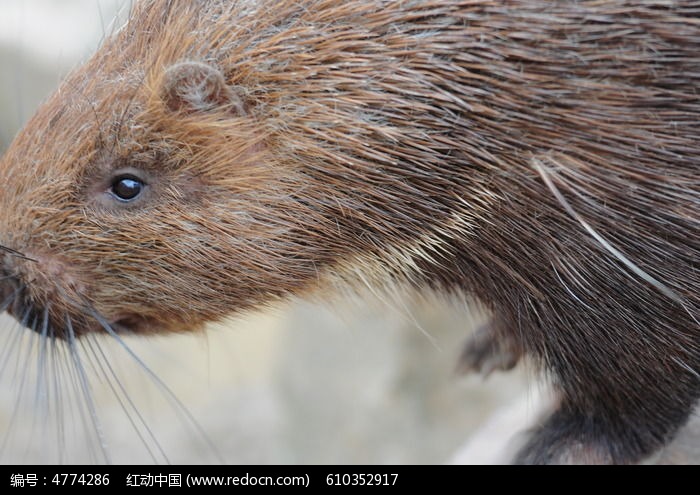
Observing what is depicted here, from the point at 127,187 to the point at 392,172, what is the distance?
2.41ft

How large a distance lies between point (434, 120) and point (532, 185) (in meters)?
0.31

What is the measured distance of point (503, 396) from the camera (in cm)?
591

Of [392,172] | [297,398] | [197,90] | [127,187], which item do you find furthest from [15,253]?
[297,398]

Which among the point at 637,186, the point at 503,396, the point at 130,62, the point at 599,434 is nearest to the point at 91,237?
the point at 130,62

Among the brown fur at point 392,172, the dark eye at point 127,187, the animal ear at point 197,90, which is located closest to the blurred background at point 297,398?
the brown fur at point 392,172

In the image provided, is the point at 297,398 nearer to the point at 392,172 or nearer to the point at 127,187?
the point at 127,187

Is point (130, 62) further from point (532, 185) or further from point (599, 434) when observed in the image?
point (599, 434)

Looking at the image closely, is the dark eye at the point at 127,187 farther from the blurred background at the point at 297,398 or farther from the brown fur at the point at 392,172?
the blurred background at the point at 297,398

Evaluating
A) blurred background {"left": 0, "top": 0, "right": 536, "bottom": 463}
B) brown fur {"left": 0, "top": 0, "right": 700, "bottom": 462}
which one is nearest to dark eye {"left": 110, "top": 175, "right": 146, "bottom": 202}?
brown fur {"left": 0, "top": 0, "right": 700, "bottom": 462}

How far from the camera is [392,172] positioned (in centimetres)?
227

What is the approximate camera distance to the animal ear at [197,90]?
2240 mm

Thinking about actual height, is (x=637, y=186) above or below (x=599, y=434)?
above

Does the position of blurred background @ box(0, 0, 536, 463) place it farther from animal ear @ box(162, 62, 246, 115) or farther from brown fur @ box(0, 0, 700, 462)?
animal ear @ box(162, 62, 246, 115)

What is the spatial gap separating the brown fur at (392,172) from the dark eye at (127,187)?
34mm
